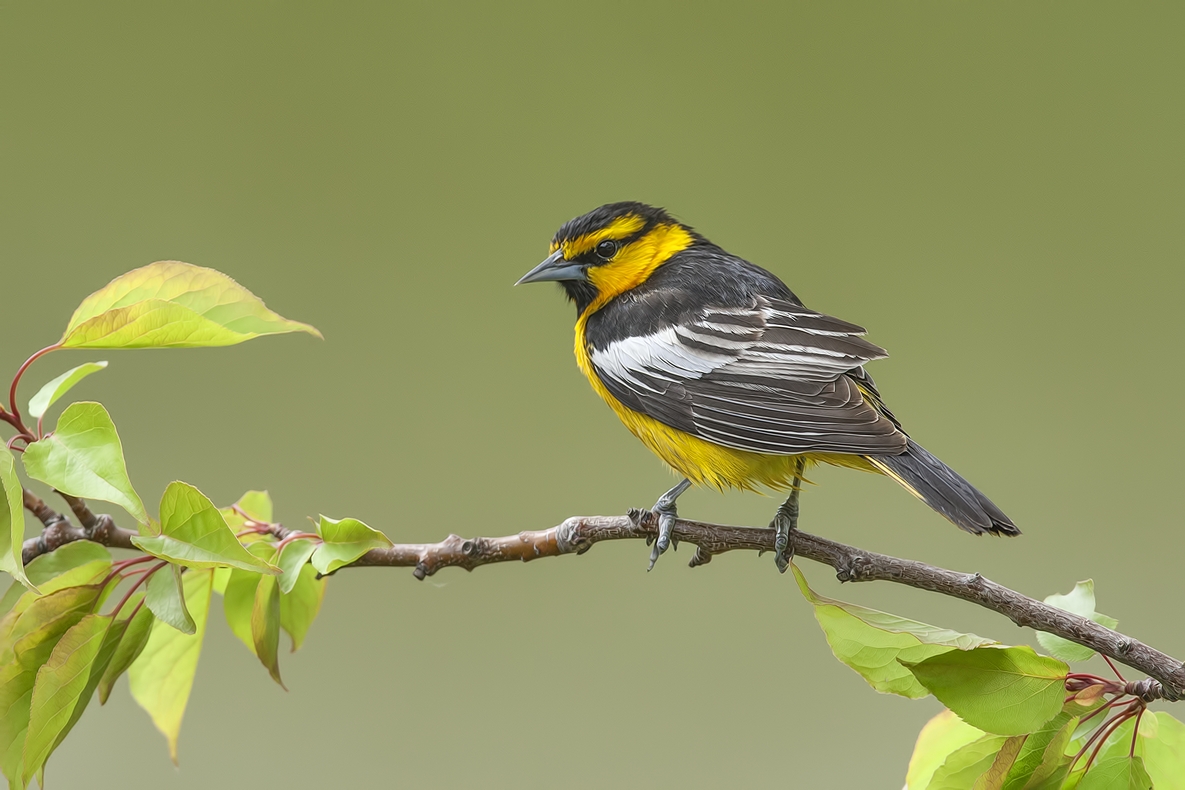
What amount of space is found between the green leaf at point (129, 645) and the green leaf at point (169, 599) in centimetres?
5

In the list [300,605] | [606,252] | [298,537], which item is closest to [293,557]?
[298,537]

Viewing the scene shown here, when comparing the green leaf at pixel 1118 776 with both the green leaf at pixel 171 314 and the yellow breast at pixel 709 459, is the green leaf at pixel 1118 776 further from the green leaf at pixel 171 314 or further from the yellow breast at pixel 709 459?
the green leaf at pixel 171 314

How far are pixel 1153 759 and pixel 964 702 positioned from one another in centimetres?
22

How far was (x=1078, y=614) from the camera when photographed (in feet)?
2.45

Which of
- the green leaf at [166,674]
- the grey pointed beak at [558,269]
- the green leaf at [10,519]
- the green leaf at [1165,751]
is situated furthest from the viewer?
the grey pointed beak at [558,269]

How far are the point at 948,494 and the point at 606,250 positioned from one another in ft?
2.12

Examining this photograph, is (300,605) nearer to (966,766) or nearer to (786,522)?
(786,522)

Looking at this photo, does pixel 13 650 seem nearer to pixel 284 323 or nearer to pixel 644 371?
pixel 284 323

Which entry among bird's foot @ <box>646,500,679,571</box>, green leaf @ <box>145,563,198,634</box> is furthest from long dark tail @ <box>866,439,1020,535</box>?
green leaf @ <box>145,563,198,634</box>

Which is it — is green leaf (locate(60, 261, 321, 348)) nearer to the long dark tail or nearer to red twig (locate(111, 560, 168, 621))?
red twig (locate(111, 560, 168, 621))

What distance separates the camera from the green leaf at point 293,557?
0.74m

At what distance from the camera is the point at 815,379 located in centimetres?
103

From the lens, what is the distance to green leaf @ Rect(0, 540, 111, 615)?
2.41 feet

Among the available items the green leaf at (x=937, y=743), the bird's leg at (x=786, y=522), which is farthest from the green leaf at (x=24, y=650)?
the green leaf at (x=937, y=743)
